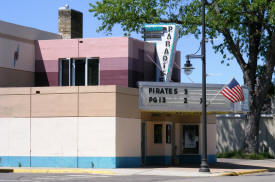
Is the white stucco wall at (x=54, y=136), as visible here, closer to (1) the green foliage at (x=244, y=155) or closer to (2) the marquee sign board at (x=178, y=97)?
(2) the marquee sign board at (x=178, y=97)

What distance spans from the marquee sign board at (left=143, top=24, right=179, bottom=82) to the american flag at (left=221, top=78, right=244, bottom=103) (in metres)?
3.64

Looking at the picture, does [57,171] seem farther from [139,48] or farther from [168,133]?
[168,133]

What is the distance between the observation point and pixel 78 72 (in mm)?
35531

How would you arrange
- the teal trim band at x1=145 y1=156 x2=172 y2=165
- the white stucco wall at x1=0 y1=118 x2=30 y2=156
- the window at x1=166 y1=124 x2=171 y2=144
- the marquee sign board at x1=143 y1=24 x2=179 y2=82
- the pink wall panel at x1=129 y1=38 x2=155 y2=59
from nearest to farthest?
1. the white stucco wall at x1=0 y1=118 x2=30 y2=156
2. the pink wall panel at x1=129 y1=38 x2=155 y2=59
3. the marquee sign board at x1=143 y1=24 x2=179 y2=82
4. the teal trim band at x1=145 y1=156 x2=172 y2=165
5. the window at x1=166 y1=124 x2=171 y2=144

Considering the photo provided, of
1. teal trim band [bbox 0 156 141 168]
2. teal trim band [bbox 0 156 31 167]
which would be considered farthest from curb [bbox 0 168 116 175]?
teal trim band [bbox 0 156 31 167]

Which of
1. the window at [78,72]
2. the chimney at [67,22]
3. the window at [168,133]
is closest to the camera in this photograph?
the window at [78,72]

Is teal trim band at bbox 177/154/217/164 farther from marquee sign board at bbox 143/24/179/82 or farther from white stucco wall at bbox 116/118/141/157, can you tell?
white stucco wall at bbox 116/118/141/157

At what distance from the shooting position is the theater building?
31562 millimetres

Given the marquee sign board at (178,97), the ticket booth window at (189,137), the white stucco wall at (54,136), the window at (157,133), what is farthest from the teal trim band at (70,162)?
the ticket booth window at (189,137)

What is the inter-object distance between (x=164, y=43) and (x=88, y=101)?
643 centimetres

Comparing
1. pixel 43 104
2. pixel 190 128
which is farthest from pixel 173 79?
pixel 43 104

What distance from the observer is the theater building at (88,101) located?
104 ft

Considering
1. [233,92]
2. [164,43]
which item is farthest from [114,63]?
[233,92]

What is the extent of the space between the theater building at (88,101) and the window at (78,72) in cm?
6
